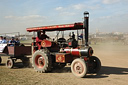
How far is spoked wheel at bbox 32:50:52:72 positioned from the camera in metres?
8.29

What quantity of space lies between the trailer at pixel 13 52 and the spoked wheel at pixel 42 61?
5.47 feet

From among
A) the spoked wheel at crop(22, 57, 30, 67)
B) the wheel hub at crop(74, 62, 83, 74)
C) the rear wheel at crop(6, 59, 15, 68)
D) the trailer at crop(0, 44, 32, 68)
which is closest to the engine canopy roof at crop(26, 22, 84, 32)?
the trailer at crop(0, 44, 32, 68)

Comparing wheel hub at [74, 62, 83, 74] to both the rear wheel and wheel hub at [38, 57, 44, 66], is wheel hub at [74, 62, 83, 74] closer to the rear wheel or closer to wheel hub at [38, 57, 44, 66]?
wheel hub at [38, 57, 44, 66]

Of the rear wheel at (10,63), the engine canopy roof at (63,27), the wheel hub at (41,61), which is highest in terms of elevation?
the engine canopy roof at (63,27)

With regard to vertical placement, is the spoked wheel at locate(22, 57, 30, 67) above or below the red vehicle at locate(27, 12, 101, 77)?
below

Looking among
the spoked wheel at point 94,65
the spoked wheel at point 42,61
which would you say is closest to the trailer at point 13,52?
the spoked wheel at point 42,61

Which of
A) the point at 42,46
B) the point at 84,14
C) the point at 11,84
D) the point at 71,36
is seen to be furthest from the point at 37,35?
the point at 11,84

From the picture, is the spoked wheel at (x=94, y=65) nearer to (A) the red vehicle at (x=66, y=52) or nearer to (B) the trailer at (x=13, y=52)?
(A) the red vehicle at (x=66, y=52)

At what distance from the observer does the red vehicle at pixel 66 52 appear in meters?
7.65

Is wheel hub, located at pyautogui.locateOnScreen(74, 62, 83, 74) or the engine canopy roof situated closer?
wheel hub, located at pyautogui.locateOnScreen(74, 62, 83, 74)

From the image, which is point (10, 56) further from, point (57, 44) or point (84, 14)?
point (84, 14)

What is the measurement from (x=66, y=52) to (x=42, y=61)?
1.39 meters

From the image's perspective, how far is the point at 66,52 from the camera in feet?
27.7

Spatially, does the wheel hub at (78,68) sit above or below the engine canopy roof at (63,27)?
below
